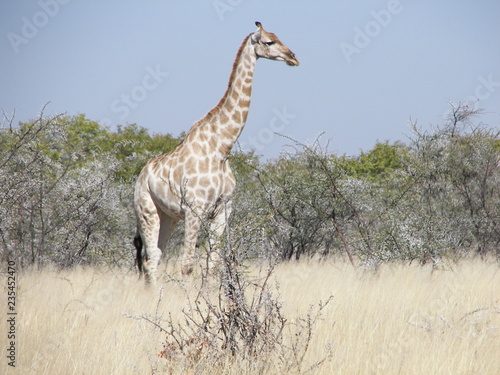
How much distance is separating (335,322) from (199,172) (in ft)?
9.35

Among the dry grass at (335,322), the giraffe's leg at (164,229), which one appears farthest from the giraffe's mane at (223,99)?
the dry grass at (335,322)

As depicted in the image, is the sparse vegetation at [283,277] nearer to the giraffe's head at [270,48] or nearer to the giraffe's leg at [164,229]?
the giraffe's leg at [164,229]

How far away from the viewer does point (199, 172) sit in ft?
25.5

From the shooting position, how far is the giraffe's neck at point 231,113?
26.5 feet

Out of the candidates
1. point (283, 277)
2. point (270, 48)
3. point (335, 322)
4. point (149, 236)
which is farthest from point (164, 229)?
point (335, 322)

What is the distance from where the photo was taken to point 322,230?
1308cm

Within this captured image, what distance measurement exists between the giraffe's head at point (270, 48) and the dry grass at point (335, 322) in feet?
9.15

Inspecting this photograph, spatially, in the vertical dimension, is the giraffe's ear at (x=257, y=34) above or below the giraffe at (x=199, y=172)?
above

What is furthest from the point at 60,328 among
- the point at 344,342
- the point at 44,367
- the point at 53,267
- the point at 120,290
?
the point at 53,267

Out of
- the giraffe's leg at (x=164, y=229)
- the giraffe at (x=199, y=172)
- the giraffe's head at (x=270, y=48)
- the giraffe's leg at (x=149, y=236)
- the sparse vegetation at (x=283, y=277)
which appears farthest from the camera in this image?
the giraffe's leg at (x=164, y=229)

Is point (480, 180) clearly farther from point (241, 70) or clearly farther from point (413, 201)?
point (241, 70)

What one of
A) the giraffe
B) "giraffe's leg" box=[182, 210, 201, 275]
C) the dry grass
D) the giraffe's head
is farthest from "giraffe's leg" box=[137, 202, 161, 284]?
the giraffe's head

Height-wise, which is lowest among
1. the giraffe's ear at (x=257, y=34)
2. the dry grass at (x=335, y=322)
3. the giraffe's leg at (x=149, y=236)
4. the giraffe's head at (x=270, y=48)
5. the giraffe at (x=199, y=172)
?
the dry grass at (x=335, y=322)

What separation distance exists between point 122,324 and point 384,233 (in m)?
5.45
